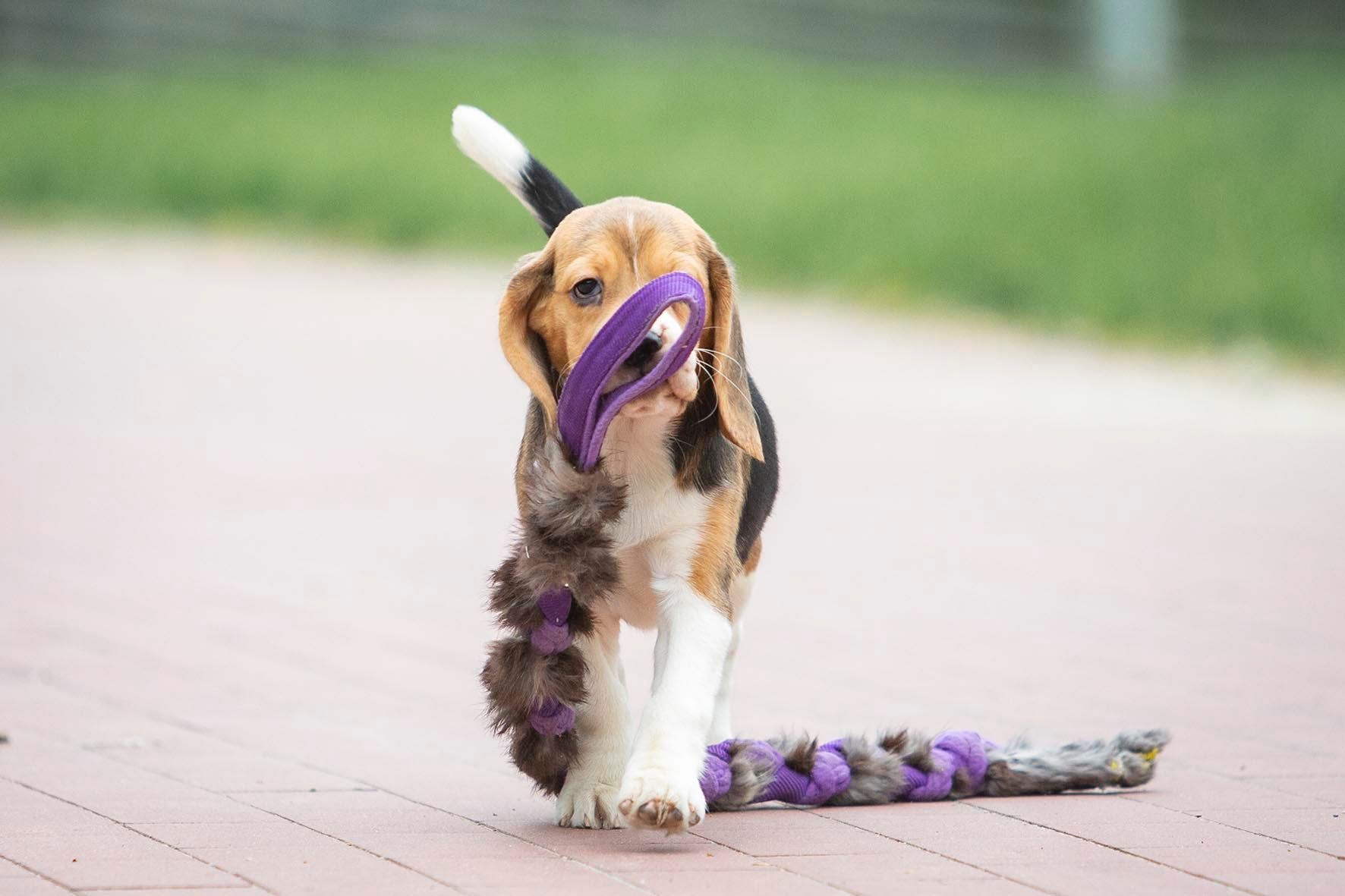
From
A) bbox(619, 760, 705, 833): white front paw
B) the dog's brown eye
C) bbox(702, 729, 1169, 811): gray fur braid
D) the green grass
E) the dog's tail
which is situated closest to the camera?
bbox(619, 760, 705, 833): white front paw

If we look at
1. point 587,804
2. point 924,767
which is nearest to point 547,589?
point 587,804

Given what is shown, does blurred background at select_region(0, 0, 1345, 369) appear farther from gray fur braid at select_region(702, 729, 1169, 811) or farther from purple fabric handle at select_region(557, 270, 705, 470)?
purple fabric handle at select_region(557, 270, 705, 470)

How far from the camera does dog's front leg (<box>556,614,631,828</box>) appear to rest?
411 centimetres

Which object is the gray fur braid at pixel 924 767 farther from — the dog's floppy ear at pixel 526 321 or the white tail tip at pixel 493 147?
the white tail tip at pixel 493 147

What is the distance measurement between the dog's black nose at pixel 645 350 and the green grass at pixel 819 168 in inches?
484

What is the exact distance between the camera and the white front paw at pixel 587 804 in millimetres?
4109

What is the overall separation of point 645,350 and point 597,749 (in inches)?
36.8

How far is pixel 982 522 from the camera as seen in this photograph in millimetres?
8891

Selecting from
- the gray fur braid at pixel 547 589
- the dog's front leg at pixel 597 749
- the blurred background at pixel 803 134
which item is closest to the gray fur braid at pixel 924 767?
the dog's front leg at pixel 597 749

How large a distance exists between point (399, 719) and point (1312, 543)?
4.62m

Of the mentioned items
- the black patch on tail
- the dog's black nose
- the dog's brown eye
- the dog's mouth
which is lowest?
the dog's mouth

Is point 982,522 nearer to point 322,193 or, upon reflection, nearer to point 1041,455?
point 1041,455

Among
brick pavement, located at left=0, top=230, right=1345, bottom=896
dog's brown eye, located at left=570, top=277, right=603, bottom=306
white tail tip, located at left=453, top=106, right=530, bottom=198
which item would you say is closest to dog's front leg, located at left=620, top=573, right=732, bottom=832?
brick pavement, located at left=0, top=230, right=1345, bottom=896

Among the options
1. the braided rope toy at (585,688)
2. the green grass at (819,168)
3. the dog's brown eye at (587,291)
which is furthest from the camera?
the green grass at (819,168)
